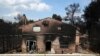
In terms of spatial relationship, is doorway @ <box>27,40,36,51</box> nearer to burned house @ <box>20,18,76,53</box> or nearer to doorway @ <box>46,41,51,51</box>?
burned house @ <box>20,18,76,53</box>

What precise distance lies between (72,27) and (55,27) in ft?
8.97

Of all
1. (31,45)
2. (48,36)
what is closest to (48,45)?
(48,36)

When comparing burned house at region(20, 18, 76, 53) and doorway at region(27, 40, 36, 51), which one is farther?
doorway at region(27, 40, 36, 51)

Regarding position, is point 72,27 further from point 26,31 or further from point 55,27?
point 26,31

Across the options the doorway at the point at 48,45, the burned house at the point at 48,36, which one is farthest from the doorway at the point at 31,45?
the doorway at the point at 48,45

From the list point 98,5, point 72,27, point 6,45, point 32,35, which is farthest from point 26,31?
point 98,5

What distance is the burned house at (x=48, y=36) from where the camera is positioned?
1844 inches

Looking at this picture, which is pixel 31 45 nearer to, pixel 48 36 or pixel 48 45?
pixel 48 45

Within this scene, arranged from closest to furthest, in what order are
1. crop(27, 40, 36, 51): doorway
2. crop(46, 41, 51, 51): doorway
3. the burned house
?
the burned house → crop(27, 40, 36, 51): doorway → crop(46, 41, 51, 51): doorway

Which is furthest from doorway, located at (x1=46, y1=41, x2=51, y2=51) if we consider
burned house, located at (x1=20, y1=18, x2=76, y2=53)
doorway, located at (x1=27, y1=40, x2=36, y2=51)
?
doorway, located at (x1=27, y1=40, x2=36, y2=51)

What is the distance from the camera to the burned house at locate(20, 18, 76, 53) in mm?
46844

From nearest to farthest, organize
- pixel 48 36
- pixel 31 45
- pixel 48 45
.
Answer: pixel 48 36 → pixel 31 45 → pixel 48 45

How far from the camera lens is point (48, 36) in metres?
47.5

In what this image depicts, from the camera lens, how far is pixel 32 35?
1895 inches
